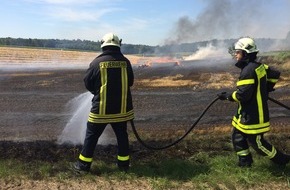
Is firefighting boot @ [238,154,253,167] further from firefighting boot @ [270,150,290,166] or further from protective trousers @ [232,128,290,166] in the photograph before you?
firefighting boot @ [270,150,290,166]

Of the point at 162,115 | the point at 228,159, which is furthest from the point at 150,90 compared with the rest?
the point at 228,159

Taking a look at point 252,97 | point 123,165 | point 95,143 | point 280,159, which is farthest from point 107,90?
point 280,159

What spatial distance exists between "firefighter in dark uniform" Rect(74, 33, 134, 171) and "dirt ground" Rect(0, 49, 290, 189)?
1003 mm

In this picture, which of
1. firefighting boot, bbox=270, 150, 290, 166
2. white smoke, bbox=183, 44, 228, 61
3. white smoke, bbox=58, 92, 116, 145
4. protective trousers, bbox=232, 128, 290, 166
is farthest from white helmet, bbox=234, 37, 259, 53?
white smoke, bbox=183, 44, 228, 61

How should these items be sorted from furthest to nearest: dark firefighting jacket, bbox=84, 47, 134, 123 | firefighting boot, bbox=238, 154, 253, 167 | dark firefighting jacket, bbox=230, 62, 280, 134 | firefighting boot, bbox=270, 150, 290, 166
A: 1. firefighting boot, bbox=238, 154, 253, 167
2. firefighting boot, bbox=270, 150, 290, 166
3. dark firefighting jacket, bbox=84, 47, 134, 123
4. dark firefighting jacket, bbox=230, 62, 280, 134

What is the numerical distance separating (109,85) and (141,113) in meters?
5.55

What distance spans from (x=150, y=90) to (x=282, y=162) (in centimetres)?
1024

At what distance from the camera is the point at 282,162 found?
5273 millimetres

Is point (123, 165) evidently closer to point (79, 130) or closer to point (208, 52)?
point (79, 130)

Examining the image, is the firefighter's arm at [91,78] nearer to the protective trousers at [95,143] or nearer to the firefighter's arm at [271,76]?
the protective trousers at [95,143]

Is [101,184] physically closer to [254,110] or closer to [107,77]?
[107,77]

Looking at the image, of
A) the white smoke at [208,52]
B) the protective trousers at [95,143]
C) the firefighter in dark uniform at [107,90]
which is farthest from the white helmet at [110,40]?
the white smoke at [208,52]

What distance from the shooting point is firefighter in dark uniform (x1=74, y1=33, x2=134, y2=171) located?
5098 mm

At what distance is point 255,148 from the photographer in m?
5.16
